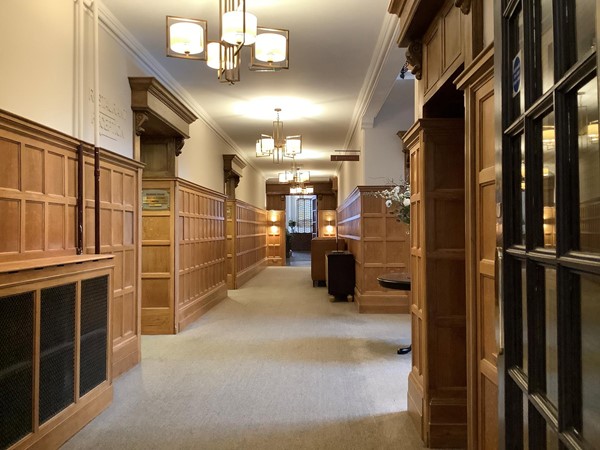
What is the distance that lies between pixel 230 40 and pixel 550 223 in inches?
98.5

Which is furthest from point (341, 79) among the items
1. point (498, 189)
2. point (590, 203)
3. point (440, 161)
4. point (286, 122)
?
point (590, 203)

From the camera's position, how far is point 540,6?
3.02ft

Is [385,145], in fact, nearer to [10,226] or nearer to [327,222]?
[10,226]

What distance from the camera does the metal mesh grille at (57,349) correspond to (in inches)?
100

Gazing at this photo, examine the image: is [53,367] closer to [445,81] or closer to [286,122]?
[445,81]

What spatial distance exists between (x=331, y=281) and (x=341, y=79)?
366cm

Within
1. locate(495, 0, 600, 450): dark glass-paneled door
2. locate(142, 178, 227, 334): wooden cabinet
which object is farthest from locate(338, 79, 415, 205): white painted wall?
locate(495, 0, 600, 450): dark glass-paneled door

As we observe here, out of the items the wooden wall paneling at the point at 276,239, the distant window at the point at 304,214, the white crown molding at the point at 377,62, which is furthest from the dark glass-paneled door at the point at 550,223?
the distant window at the point at 304,214

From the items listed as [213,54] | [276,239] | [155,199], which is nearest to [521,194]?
[213,54]

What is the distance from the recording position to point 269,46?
3.34 meters

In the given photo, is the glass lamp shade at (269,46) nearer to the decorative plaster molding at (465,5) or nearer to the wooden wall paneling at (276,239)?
the decorative plaster molding at (465,5)

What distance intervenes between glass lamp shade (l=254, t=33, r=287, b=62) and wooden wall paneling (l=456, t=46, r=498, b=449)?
1.67 meters

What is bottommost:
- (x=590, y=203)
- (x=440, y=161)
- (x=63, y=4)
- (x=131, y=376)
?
(x=131, y=376)

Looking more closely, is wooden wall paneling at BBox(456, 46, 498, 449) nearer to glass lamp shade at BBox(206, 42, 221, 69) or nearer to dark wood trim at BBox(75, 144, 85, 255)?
glass lamp shade at BBox(206, 42, 221, 69)
